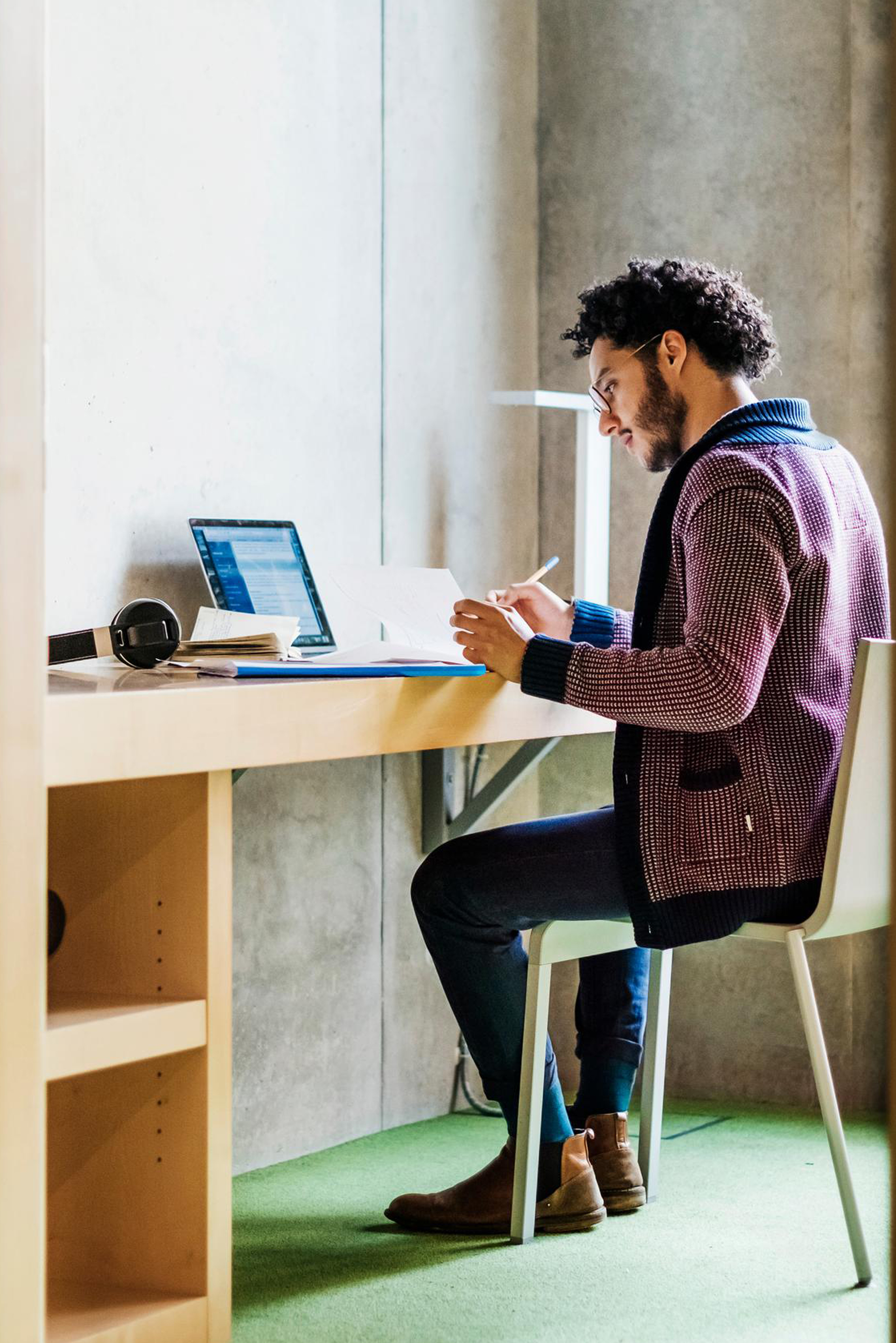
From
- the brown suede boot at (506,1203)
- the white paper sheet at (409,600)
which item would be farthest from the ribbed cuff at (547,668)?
the brown suede boot at (506,1203)

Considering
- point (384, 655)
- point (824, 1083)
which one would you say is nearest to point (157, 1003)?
point (384, 655)

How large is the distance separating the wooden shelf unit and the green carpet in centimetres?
17

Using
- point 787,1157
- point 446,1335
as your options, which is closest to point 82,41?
point 446,1335

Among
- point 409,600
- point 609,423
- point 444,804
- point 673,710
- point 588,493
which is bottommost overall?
point 444,804

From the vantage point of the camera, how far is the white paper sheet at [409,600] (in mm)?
2355

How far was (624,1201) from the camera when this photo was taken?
2.49m

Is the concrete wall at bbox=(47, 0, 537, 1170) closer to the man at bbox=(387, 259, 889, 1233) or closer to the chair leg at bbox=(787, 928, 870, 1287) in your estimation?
the man at bbox=(387, 259, 889, 1233)

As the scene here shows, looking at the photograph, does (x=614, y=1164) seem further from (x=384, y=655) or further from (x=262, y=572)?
(x=262, y=572)

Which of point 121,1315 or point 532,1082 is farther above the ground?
point 532,1082

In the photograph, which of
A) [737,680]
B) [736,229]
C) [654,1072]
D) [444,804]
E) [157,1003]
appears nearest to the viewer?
[157,1003]

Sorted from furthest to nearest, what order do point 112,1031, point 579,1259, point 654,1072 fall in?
point 654,1072 < point 579,1259 < point 112,1031

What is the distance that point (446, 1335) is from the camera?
201cm

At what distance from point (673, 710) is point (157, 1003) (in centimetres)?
72

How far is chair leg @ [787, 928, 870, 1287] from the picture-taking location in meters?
2.12
